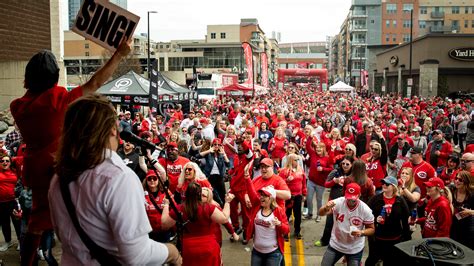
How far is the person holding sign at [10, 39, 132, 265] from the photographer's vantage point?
9.12ft

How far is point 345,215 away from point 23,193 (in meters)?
4.78

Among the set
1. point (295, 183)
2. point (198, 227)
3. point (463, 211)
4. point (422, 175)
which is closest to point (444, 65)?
point (422, 175)

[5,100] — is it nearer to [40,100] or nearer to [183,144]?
[183,144]

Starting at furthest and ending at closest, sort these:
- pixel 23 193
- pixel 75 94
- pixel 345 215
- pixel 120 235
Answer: pixel 23 193 → pixel 345 215 → pixel 75 94 → pixel 120 235

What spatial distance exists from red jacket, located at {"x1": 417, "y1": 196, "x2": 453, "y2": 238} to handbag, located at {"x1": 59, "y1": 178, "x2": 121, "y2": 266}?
541 centimetres

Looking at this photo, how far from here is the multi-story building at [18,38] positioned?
21250mm

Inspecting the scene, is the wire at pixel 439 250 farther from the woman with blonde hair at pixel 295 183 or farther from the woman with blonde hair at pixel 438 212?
the woman with blonde hair at pixel 295 183

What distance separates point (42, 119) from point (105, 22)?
817mm

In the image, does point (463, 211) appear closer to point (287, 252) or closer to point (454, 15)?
point (287, 252)

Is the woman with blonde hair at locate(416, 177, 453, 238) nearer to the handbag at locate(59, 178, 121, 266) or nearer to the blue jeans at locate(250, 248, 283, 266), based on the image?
the blue jeans at locate(250, 248, 283, 266)

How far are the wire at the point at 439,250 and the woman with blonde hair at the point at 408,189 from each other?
2.93m

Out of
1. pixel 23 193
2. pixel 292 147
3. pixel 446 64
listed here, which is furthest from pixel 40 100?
pixel 446 64

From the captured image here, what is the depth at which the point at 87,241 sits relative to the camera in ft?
6.70

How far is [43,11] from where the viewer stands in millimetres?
23297
